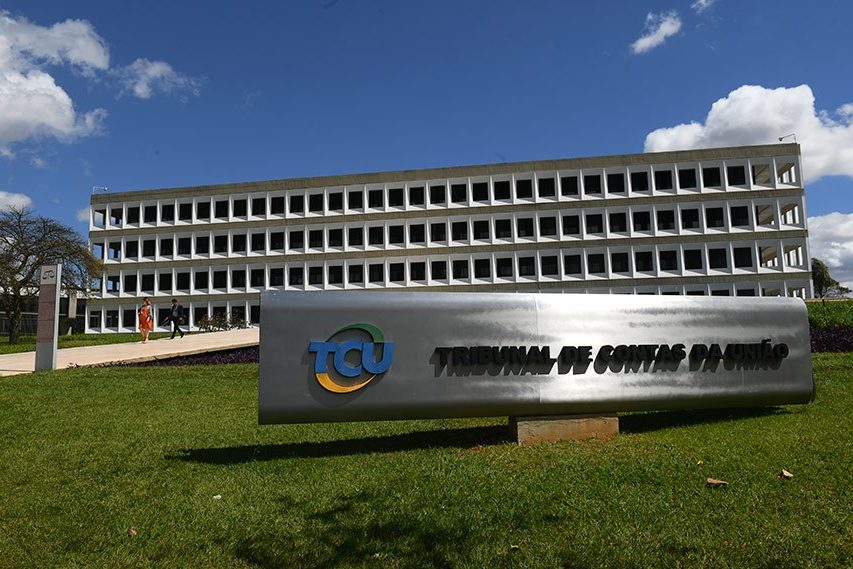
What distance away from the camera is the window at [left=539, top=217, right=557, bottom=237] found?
148 ft

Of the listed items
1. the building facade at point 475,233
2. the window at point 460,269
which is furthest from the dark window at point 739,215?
the window at point 460,269

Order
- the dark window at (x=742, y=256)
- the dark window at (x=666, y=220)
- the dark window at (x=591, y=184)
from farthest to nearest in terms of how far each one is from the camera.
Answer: the dark window at (x=591, y=184) < the dark window at (x=666, y=220) < the dark window at (x=742, y=256)

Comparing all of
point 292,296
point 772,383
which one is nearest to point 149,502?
point 292,296

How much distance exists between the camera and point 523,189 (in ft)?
151

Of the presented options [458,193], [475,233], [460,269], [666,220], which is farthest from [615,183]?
[460,269]

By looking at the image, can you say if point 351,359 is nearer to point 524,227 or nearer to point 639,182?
point 524,227

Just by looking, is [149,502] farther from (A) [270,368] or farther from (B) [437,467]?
(B) [437,467]

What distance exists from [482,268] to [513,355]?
3962 centimetres

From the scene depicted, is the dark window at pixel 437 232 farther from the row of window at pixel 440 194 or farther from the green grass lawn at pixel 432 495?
the green grass lawn at pixel 432 495

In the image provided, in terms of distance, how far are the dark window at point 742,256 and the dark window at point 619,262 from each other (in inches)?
278

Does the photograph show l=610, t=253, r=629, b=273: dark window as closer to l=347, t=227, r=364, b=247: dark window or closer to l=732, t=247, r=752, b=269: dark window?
l=732, t=247, r=752, b=269: dark window

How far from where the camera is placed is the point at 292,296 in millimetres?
6031

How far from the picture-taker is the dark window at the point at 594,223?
146ft

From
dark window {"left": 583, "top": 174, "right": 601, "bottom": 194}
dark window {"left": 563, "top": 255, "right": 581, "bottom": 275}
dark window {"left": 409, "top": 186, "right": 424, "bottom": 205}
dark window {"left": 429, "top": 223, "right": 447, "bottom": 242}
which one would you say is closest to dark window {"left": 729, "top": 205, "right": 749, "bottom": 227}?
dark window {"left": 583, "top": 174, "right": 601, "bottom": 194}
